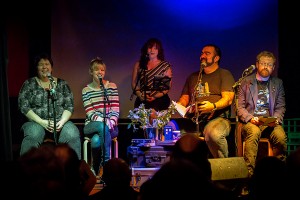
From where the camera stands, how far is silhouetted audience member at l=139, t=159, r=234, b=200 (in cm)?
210

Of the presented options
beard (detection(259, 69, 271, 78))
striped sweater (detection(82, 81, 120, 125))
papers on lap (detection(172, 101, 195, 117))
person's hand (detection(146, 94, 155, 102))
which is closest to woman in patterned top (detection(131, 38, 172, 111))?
person's hand (detection(146, 94, 155, 102))

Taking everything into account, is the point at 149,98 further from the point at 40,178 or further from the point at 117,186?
the point at 40,178

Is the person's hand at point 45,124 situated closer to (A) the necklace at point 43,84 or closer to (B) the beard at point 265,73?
(A) the necklace at point 43,84

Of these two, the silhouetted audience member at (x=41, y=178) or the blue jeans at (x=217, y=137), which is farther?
the blue jeans at (x=217, y=137)

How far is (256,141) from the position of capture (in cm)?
637

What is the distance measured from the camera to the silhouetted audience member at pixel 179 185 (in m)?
2.10

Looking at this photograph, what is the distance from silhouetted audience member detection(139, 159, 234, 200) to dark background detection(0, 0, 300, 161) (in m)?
5.91

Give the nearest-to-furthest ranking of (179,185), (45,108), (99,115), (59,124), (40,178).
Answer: (179,185), (40,178), (59,124), (45,108), (99,115)

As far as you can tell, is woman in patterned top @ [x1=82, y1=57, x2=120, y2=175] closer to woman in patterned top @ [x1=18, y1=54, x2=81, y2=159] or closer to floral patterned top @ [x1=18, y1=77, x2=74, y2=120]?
woman in patterned top @ [x1=18, y1=54, x2=81, y2=159]

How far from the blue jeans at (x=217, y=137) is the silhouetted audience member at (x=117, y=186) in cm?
330

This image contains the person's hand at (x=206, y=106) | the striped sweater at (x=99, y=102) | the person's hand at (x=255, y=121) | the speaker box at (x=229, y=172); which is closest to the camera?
the speaker box at (x=229, y=172)

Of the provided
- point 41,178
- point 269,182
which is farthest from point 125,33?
point 41,178

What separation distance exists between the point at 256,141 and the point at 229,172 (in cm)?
128

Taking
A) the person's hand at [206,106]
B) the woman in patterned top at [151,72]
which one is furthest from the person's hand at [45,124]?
the person's hand at [206,106]
